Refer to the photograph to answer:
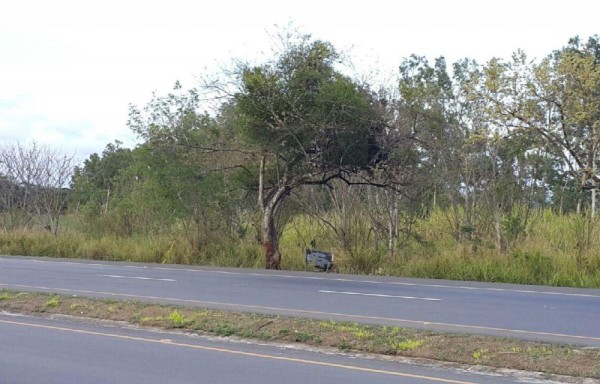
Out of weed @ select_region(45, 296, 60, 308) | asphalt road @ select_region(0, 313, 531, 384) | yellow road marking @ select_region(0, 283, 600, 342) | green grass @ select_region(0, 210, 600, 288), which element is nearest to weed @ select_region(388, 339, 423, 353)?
asphalt road @ select_region(0, 313, 531, 384)

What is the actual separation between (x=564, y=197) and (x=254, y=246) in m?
15.8

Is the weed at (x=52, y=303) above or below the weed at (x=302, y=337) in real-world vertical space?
above

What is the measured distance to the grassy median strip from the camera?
9500mm

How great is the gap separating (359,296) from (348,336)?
5922 mm

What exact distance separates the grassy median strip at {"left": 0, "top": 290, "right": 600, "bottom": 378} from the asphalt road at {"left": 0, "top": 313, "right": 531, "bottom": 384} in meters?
0.40

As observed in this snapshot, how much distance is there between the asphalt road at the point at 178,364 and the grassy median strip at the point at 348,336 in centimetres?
40

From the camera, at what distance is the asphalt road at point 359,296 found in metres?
12.8

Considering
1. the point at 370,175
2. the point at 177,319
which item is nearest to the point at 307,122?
the point at 370,175

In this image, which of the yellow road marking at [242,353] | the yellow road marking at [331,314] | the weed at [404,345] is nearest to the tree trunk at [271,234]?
the yellow road marking at [331,314]

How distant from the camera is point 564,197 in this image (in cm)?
3625

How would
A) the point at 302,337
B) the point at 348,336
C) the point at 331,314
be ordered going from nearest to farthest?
the point at 348,336 < the point at 302,337 < the point at 331,314

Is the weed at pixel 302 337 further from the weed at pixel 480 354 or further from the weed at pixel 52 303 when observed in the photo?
the weed at pixel 52 303

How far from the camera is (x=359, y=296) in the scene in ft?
55.8

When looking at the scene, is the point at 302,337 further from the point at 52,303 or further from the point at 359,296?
the point at 52,303
